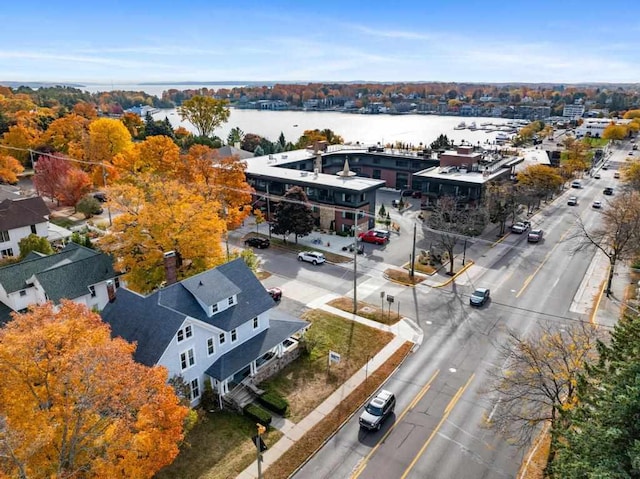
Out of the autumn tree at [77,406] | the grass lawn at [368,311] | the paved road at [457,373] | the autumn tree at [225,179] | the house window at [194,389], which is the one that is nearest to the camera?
the autumn tree at [77,406]

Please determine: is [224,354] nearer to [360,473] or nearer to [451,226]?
[360,473]

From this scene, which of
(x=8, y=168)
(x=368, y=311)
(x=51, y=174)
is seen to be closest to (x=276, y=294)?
(x=368, y=311)

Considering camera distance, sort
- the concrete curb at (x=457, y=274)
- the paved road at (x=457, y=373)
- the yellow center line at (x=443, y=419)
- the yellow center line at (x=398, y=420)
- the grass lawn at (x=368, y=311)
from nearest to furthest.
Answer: the yellow center line at (x=398, y=420), the yellow center line at (x=443, y=419), the paved road at (x=457, y=373), the grass lawn at (x=368, y=311), the concrete curb at (x=457, y=274)

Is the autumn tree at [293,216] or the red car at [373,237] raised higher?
the autumn tree at [293,216]

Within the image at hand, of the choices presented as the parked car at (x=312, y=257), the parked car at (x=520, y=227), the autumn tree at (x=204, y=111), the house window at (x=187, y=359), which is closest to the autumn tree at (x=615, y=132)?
the parked car at (x=520, y=227)

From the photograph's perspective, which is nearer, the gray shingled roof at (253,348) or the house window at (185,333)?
the house window at (185,333)

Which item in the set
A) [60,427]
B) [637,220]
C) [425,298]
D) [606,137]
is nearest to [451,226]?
[425,298]

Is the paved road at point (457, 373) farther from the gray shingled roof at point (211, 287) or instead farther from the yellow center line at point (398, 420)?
the gray shingled roof at point (211, 287)

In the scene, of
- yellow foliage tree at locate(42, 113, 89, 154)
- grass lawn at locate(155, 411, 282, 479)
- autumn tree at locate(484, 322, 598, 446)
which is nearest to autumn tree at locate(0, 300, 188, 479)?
grass lawn at locate(155, 411, 282, 479)

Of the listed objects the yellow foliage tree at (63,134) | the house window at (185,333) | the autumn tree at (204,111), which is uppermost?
the autumn tree at (204,111)
